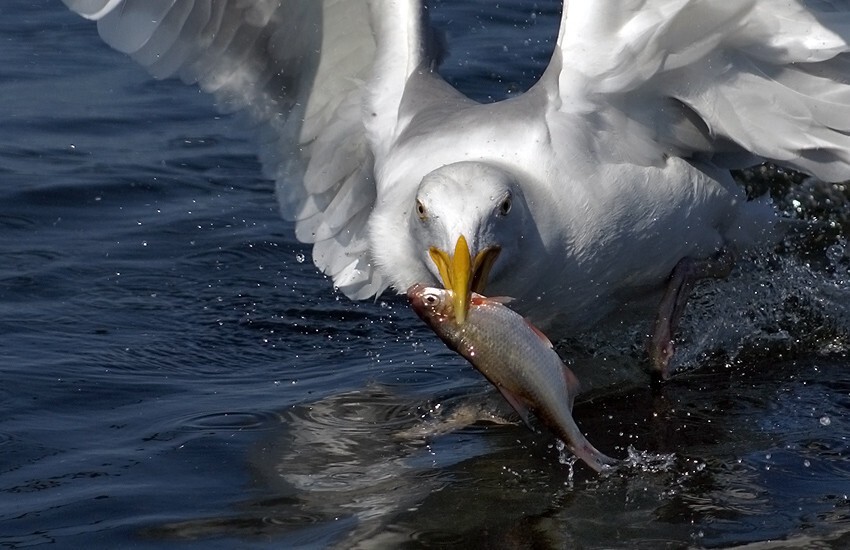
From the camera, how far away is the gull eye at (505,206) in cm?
479

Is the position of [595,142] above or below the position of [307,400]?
above

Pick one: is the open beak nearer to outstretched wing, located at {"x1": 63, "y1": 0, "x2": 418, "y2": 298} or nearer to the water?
the water

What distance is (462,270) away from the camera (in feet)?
15.0

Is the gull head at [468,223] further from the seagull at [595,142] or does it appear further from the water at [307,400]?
the water at [307,400]

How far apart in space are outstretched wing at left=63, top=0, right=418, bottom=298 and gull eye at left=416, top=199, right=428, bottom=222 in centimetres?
154

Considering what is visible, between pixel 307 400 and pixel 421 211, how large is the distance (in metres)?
1.51

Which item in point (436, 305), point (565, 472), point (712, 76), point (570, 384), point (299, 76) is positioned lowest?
point (565, 472)

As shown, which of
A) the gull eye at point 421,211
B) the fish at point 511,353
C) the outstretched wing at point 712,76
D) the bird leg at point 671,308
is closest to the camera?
the fish at point 511,353

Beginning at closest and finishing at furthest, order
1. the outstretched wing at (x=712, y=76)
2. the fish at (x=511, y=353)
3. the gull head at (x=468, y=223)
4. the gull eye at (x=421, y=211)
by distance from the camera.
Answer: the fish at (x=511, y=353) < the gull head at (x=468, y=223) < the gull eye at (x=421, y=211) < the outstretched wing at (x=712, y=76)

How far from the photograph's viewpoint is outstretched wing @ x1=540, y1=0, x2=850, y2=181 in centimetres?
521

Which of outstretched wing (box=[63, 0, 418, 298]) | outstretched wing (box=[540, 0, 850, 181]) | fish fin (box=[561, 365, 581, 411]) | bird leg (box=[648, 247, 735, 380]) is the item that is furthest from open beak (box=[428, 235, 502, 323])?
outstretched wing (box=[63, 0, 418, 298])

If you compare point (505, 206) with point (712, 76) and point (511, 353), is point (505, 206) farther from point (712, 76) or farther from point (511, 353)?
point (712, 76)

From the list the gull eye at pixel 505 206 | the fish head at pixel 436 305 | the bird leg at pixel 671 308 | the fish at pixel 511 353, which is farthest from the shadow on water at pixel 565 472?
the gull eye at pixel 505 206

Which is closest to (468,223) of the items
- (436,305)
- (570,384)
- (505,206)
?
(505,206)
